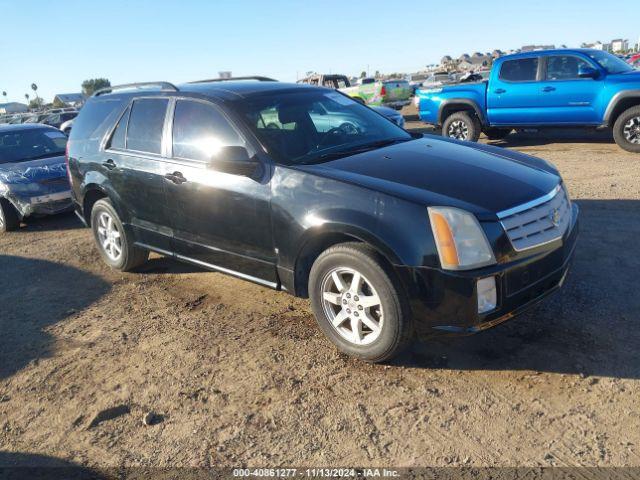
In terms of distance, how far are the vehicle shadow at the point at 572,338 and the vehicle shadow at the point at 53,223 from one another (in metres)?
6.46

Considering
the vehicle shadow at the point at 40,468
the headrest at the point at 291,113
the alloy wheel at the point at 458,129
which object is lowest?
the vehicle shadow at the point at 40,468

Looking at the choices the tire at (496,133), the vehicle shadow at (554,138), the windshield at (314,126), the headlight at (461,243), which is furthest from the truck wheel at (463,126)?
the headlight at (461,243)

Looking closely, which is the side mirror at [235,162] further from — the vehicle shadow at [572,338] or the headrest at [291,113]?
the vehicle shadow at [572,338]

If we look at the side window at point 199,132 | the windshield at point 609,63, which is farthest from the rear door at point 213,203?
the windshield at point 609,63

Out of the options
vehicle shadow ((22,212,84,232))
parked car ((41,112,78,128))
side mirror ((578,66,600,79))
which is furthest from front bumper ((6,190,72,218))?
parked car ((41,112,78,128))

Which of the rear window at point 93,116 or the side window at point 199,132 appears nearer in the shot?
the side window at point 199,132

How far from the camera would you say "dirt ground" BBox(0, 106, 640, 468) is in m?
2.79

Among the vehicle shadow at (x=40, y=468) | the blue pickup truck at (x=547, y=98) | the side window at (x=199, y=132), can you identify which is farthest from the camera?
the blue pickup truck at (x=547, y=98)

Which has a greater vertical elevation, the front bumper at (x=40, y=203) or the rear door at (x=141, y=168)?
the rear door at (x=141, y=168)

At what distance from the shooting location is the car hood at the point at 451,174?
3.27 meters

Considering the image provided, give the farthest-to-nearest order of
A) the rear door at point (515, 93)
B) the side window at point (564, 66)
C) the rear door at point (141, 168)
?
the rear door at point (515, 93), the side window at point (564, 66), the rear door at point (141, 168)

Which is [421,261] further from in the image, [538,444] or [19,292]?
A: [19,292]

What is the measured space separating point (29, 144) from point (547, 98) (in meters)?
9.43

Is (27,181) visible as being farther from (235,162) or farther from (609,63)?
(609,63)
